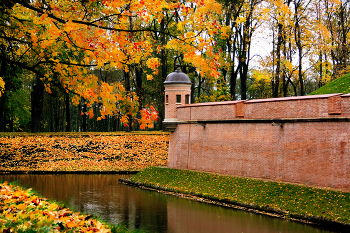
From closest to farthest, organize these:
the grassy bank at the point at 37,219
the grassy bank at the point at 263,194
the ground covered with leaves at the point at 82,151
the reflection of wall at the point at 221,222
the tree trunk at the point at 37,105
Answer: the grassy bank at the point at 37,219, the reflection of wall at the point at 221,222, the grassy bank at the point at 263,194, the ground covered with leaves at the point at 82,151, the tree trunk at the point at 37,105

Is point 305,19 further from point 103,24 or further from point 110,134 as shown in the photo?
point 103,24

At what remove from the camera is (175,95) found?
22078mm

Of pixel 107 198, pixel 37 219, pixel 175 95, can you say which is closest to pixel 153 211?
pixel 107 198

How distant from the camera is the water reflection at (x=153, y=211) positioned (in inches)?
436

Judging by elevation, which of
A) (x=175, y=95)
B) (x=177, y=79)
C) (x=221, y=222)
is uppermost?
(x=177, y=79)

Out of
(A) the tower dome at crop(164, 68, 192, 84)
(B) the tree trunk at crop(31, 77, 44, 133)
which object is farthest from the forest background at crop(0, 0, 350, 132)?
(A) the tower dome at crop(164, 68, 192, 84)

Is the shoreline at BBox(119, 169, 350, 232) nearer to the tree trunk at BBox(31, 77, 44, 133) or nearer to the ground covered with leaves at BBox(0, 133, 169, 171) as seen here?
the ground covered with leaves at BBox(0, 133, 169, 171)

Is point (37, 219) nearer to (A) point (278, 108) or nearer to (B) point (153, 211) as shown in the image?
(B) point (153, 211)

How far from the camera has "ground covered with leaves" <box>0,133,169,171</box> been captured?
2554 cm

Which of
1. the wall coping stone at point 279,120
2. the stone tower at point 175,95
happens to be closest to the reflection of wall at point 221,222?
the wall coping stone at point 279,120

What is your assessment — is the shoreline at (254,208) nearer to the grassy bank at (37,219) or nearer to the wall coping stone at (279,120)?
the wall coping stone at (279,120)

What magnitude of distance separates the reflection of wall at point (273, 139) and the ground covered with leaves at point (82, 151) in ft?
20.9

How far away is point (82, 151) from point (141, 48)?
20.4 m

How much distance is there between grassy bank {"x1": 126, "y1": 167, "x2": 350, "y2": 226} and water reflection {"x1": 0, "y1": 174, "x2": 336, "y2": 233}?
2.17 ft
